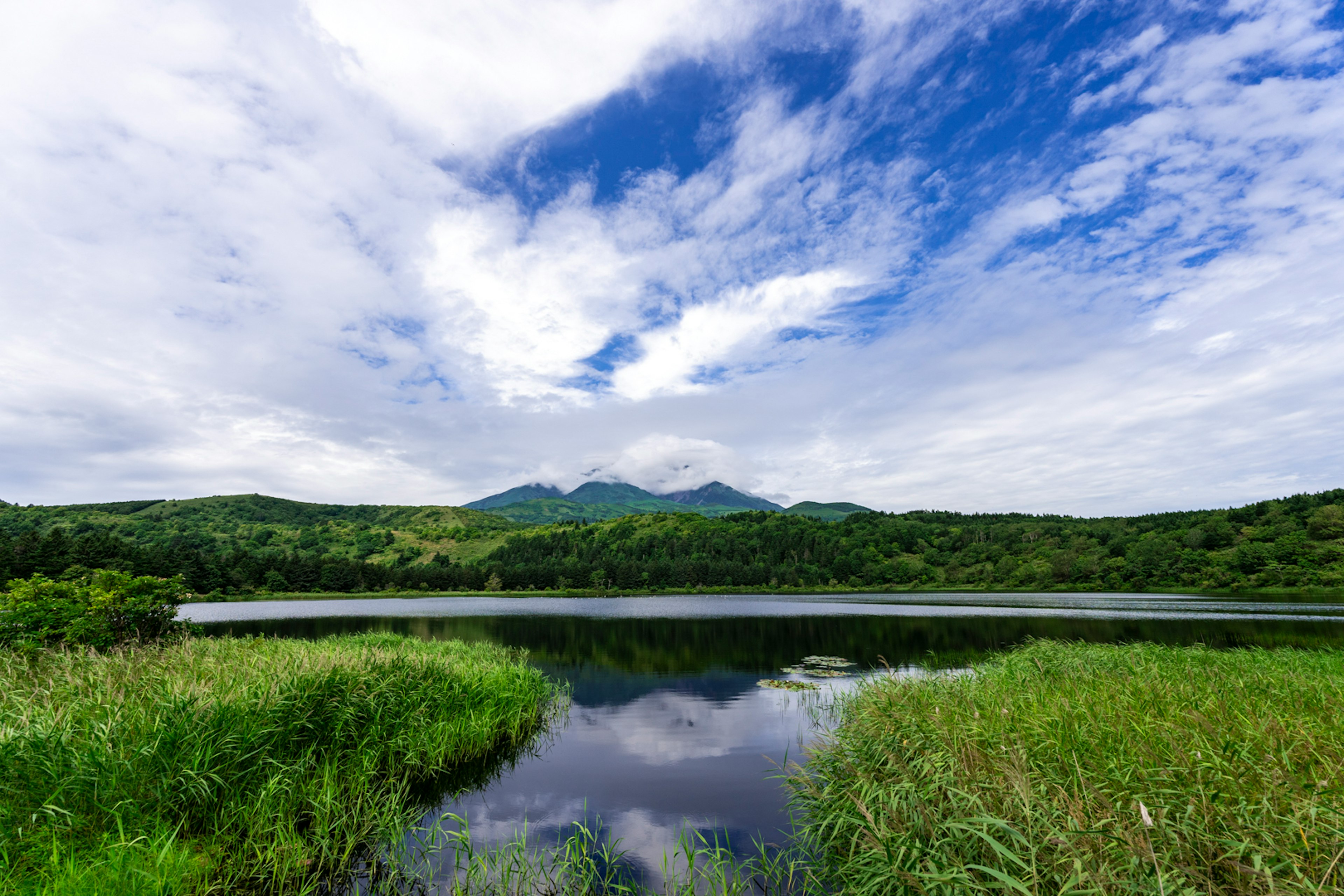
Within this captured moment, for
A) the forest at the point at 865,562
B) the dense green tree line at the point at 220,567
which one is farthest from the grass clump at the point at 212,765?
the forest at the point at 865,562

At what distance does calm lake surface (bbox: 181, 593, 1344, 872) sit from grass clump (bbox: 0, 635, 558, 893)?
2.43 metres

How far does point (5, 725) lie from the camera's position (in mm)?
9617

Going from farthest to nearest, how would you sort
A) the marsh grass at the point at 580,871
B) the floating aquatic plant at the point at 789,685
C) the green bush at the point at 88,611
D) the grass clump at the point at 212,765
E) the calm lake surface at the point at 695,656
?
the floating aquatic plant at the point at 789,685, the green bush at the point at 88,611, the calm lake surface at the point at 695,656, the marsh grass at the point at 580,871, the grass clump at the point at 212,765

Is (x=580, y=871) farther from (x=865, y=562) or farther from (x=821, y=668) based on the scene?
(x=865, y=562)

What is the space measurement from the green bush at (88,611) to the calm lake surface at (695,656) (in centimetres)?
446

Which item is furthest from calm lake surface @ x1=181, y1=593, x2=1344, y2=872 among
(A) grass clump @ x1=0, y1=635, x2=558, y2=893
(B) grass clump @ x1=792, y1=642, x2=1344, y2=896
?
(B) grass clump @ x1=792, y1=642, x2=1344, y2=896

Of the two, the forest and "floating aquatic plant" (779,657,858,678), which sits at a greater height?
the forest

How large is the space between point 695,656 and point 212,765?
111 ft

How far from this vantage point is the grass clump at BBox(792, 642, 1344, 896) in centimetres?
589

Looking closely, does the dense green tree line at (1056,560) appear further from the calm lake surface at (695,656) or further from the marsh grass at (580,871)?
the marsh grass at (580,871)

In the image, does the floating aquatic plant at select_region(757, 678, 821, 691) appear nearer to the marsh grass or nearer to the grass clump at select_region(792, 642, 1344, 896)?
the grass clump at select_region(792, 642, 1344, 896)

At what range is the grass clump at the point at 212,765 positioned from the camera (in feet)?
27.3

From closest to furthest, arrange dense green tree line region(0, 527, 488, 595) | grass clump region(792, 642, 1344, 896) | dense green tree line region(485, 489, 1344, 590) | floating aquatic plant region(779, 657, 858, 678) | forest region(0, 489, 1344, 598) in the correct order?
grass clump region(792, 642, 1344, 896), floating aquatic plant region(779, 657, 858, 678), dense green tree line region(0, 527, 488, 595), forest region(0, 489, 1344, 598), dense green tree line region(485, 489, 1344, 590)

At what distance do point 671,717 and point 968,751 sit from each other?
1612cm
